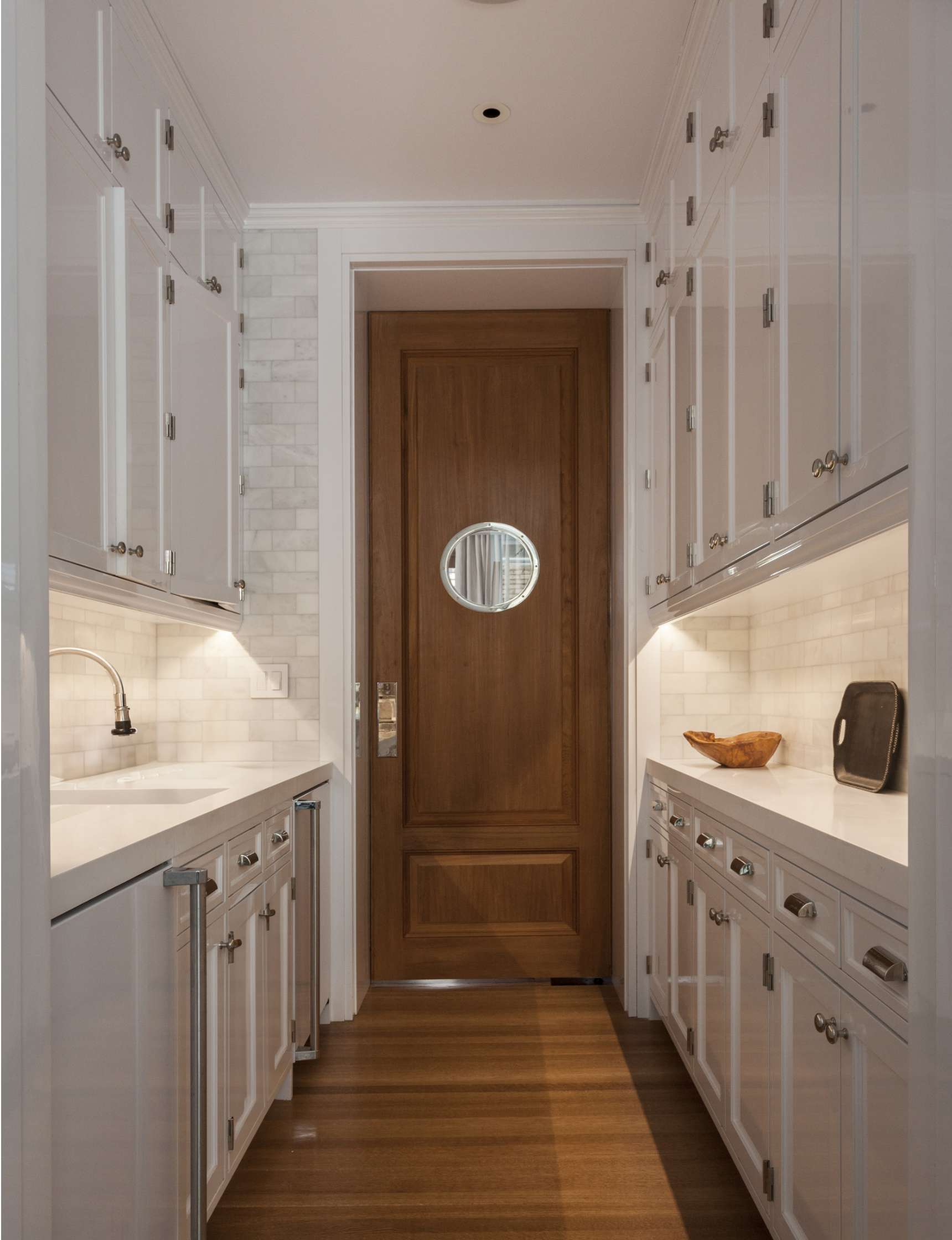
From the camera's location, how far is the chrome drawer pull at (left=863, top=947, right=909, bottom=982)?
120cm

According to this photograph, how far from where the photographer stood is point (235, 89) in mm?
2689

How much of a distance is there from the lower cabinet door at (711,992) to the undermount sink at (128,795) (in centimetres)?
117

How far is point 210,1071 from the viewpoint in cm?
183

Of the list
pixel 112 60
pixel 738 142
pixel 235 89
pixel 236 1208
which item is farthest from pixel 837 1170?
pixel 235 89

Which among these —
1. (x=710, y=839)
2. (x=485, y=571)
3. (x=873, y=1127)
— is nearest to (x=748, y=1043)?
(x=710, y=839)

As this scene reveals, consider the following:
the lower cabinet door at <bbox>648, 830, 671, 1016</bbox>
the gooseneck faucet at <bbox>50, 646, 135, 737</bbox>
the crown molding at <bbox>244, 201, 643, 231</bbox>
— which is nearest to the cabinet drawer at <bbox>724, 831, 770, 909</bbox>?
the lower cabinet door at <bbox>648, 830, 671, 1016</bbox>

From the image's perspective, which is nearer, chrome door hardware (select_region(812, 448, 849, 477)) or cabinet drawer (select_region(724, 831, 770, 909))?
chrome door hardware (select_region(812, 448, 849, 477))

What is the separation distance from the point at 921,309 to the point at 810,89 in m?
0.79

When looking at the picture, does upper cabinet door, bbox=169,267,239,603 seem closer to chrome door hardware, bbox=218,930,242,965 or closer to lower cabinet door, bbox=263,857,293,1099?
lower cabinet door, bbox=263,857,293,1099

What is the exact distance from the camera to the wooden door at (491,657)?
3.81 metres

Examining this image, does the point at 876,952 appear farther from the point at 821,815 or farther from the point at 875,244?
the point at 875,244

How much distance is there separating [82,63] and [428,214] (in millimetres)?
1569

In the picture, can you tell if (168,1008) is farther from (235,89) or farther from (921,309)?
(235,89)

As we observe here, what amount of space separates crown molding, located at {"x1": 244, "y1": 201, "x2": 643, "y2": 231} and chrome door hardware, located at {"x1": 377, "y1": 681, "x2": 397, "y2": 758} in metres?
1.69
